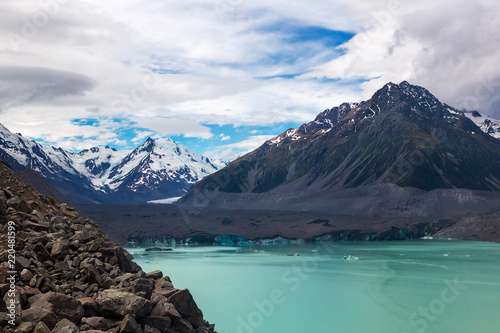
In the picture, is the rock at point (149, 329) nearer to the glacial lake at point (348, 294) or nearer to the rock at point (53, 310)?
the rock at point (53, 310)

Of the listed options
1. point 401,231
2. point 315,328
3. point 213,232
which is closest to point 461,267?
point 315,328

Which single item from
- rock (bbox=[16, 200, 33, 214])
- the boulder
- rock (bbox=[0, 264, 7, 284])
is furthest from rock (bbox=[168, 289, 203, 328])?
rock (bbox=[16, 200, 33, 214])

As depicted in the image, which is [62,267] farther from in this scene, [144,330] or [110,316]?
[144,330]

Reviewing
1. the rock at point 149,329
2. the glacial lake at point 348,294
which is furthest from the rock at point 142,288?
the glacial lake at point 348,294

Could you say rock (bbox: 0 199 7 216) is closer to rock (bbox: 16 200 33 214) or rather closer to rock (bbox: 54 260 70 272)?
rock (bbox: 16 200 33 214)

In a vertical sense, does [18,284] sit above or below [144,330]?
above

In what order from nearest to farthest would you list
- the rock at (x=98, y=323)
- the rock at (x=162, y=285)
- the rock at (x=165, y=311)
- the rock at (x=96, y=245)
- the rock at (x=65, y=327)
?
the rock at (x=65, y=327) → the rock at (x=98, y=323) → the rock at (x=165, y=311) → the rock at (x=162, y=285) → the rock at (x=96, y=245)
